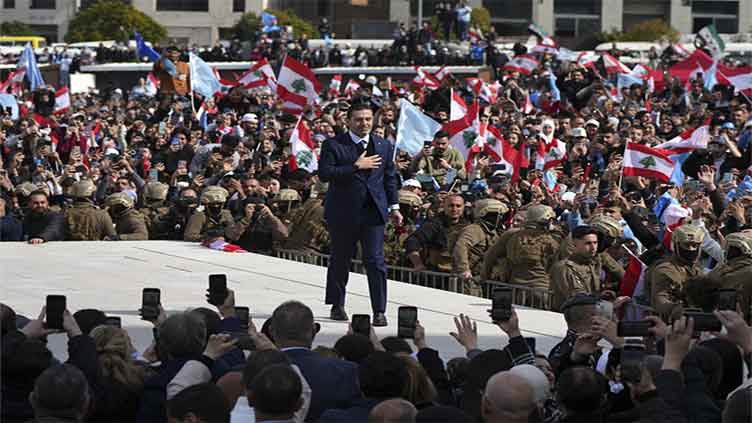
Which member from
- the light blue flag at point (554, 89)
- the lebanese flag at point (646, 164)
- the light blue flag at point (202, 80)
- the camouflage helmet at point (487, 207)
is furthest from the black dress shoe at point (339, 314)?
the light blue flag at point (554, 89)

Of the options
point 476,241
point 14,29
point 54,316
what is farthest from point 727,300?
point 14,29

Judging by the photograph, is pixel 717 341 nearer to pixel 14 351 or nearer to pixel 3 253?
pixel 14 351

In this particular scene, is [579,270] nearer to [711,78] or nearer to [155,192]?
[155,192]

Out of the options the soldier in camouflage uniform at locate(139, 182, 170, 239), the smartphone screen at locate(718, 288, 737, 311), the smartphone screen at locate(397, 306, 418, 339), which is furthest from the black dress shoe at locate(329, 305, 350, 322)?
the soldier in camouflage uniform at locate(139, 182, 170, 239)

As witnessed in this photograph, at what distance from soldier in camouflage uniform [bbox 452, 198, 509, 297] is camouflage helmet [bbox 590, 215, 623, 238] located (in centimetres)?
130

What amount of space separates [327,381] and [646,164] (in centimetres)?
1142

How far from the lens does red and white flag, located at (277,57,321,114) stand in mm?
26359

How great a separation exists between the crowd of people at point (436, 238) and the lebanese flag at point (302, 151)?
4.3 inches

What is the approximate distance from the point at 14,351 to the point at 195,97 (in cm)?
2753

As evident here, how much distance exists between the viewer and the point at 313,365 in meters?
8.05

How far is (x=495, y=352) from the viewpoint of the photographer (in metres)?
8.40

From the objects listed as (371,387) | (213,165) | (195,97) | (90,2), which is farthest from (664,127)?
(90,2)

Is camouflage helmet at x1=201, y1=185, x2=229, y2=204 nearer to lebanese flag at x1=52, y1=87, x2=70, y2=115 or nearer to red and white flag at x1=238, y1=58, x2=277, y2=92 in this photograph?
red and white flag at x1=238, y1=58, x2=277, y2=92

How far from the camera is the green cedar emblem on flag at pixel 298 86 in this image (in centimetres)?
2647
